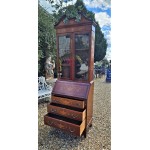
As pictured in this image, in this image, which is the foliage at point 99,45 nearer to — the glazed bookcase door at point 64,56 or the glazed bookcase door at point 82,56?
the glazed bookcase door at point 82,56

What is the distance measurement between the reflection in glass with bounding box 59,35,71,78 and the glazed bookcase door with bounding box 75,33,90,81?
56mm

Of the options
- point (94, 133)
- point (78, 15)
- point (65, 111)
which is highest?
point (78, 15)

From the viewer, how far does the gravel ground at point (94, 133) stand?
1.03m

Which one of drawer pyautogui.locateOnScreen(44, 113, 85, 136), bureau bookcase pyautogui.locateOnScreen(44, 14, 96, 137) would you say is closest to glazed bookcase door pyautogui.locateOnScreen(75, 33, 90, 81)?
bureau bookcase pyautogui.locateOnScreen(44, 14, 96, 137)

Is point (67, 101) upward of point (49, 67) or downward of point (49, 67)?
downward

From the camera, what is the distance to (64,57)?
1.14 metres

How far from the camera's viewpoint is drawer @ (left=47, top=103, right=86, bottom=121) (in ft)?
3.61

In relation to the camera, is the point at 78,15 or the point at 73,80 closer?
the point at 78,15

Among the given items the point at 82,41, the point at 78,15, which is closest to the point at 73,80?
the point at 82,41

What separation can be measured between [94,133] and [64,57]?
A: 0.52m

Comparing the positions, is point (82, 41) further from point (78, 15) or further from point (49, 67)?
point (49, 67)
